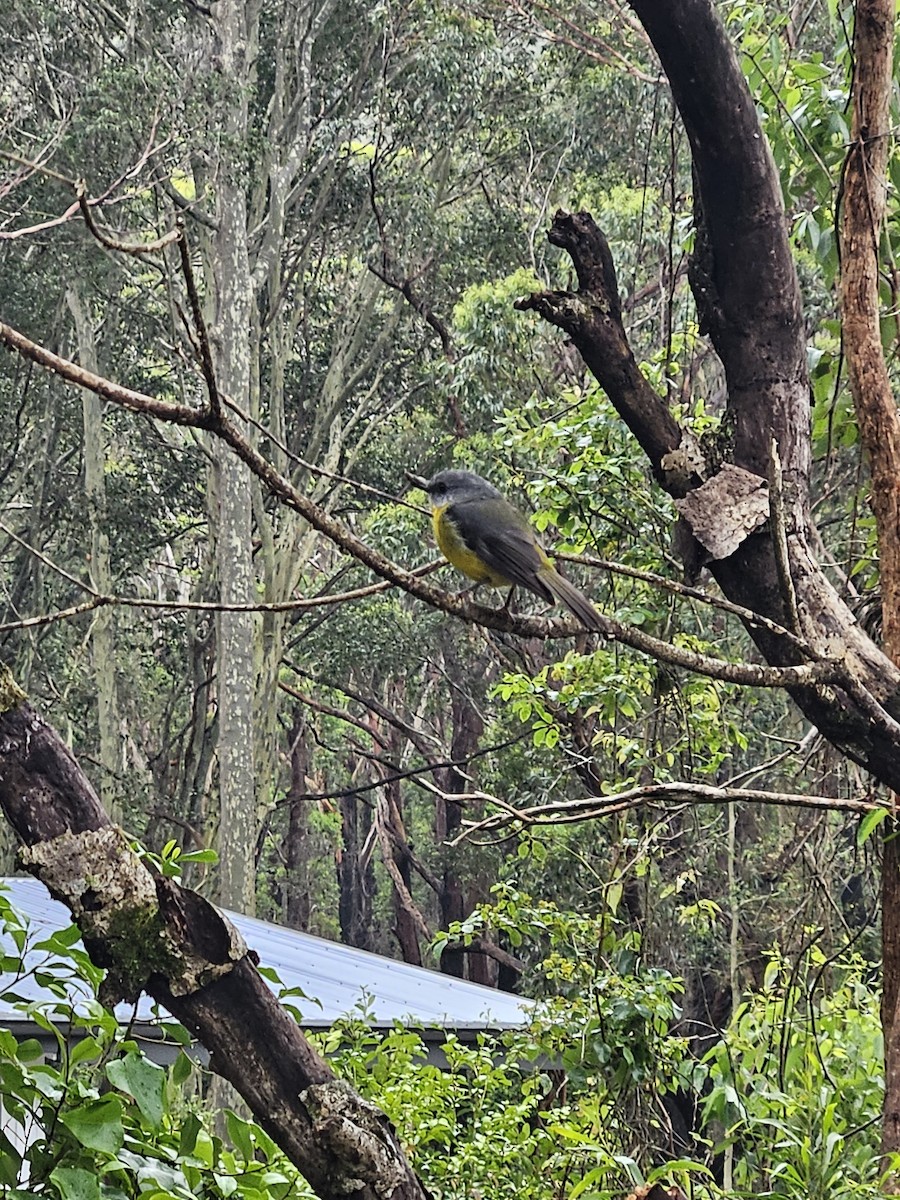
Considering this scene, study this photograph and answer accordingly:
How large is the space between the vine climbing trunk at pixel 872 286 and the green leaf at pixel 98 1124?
4.99ft

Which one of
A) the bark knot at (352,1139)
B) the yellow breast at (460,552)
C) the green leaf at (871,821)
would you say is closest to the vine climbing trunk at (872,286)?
the green leaf at (871,821)

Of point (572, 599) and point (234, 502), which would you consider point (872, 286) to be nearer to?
point (572, 599)

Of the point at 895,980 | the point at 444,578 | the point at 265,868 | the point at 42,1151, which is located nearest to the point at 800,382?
the point at 895,980

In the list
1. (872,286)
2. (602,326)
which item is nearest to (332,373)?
(872,286)

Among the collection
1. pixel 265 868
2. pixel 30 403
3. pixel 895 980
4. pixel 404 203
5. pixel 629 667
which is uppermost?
pixel 404 203

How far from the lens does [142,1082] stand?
1.39 meters

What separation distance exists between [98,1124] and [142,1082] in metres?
0.07

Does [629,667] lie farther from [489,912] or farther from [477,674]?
[477,674]

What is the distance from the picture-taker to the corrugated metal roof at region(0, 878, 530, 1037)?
20.8ft

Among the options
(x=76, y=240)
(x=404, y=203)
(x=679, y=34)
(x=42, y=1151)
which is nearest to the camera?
(x=42, y=1151)

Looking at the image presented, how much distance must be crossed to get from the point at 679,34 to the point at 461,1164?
3.20m

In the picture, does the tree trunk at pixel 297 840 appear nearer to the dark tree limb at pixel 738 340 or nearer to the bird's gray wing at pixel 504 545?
the bird's gray wing at pixel 504 545

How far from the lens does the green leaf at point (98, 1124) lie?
4.33 feet

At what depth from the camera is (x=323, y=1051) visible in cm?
468
